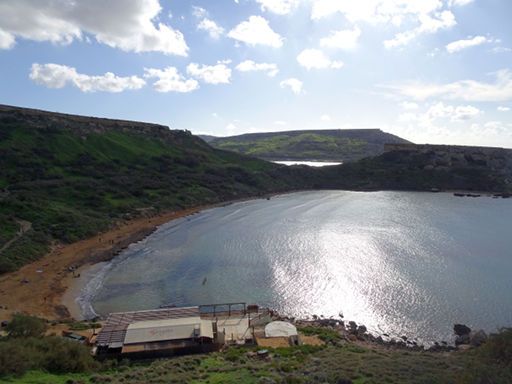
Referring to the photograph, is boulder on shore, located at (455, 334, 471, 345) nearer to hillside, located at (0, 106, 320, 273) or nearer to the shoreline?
the shoreline

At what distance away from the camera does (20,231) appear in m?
62.5

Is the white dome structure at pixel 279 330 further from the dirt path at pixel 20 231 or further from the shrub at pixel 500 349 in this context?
the dirt path at pixel 20 231

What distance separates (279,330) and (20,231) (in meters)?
45.0

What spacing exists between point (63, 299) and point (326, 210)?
6573cm

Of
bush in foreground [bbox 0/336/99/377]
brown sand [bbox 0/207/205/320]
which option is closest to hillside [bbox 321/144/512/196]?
brown sand [bbox 0/207/205/320]

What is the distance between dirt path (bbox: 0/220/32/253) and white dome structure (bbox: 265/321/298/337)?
3826 cm

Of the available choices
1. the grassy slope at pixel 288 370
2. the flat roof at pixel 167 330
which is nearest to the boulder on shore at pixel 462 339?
the grassy slope at pixel 288 370

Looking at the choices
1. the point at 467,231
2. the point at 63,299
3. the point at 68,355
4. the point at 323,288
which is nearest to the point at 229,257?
the point at 323,288

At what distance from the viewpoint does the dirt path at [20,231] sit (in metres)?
57.1

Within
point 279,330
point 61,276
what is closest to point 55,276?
point 61,276

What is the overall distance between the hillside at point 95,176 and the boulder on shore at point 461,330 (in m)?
48.3

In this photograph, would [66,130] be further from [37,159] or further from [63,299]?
[63,299]

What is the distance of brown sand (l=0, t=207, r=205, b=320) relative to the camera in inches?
1699

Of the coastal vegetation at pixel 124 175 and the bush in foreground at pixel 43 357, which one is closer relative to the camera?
the bush in foreground at pixel 43 357
